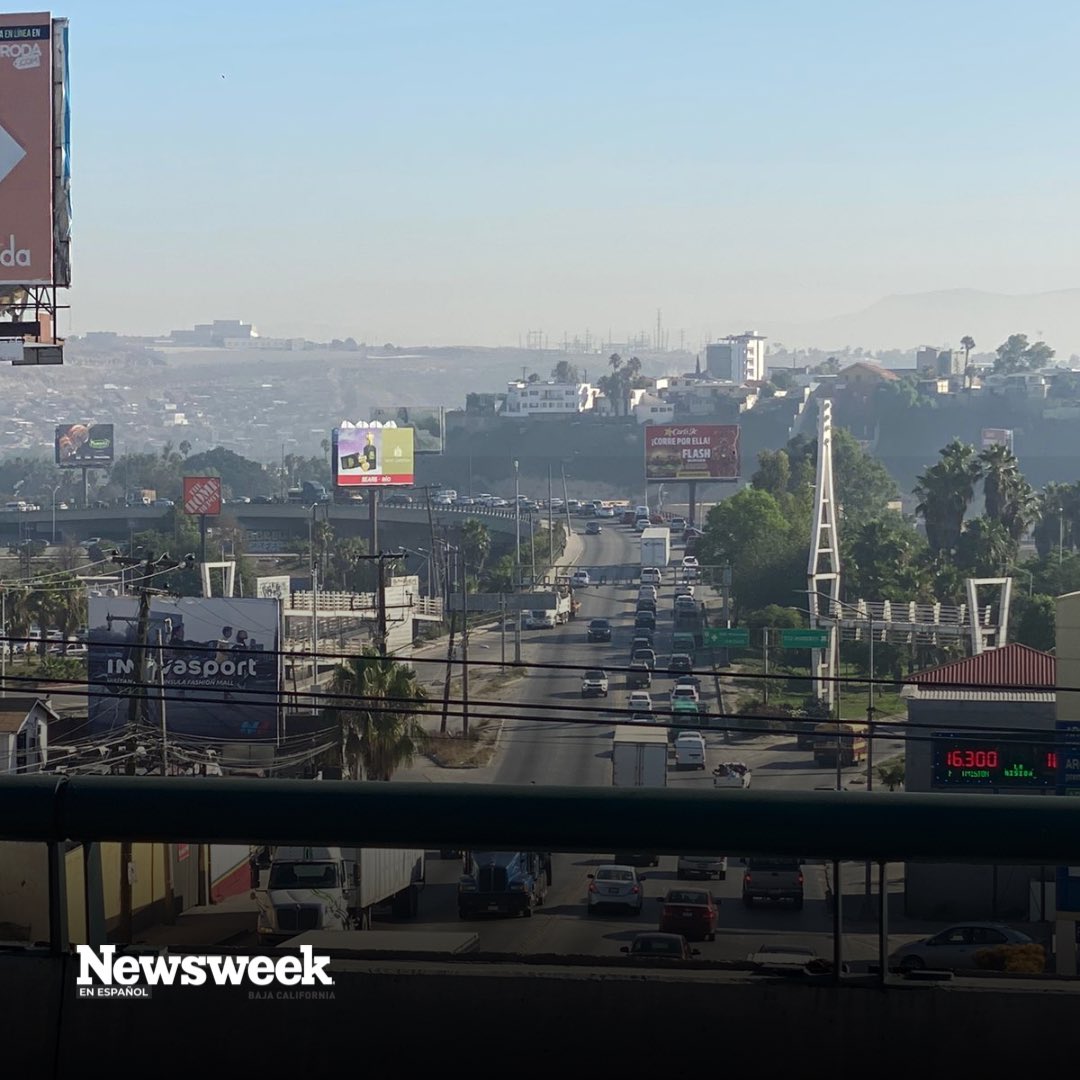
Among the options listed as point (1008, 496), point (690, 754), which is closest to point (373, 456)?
point (1008, 496)

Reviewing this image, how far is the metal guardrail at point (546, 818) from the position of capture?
448 centimetres

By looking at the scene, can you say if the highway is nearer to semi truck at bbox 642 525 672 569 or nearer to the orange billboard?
semi truck at bbox 642 525 672 569

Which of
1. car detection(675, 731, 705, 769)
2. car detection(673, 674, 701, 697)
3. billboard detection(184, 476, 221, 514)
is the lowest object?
car detection(673, 674, 701, 697)

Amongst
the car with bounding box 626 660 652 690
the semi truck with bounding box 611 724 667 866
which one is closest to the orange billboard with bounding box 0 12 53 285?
the semi truck with bounding box 611 724 667 866

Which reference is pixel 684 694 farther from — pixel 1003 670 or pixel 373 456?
pixel 373 456

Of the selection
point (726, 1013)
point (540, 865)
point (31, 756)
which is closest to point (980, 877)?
point (726, 1013)

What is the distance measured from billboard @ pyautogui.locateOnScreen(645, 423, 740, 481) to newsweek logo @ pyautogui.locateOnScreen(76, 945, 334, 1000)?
131735 mm

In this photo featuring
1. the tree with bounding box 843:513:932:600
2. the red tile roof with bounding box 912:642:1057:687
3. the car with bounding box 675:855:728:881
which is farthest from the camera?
the tree with bounding box 843:513:932:600

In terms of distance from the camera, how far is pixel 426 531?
534 feet

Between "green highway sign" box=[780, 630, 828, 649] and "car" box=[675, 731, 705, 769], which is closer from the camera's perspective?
"car" box=[675, 731, 705, 769]

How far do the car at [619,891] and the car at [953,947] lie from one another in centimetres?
74

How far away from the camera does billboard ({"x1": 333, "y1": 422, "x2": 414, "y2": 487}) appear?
12481 cm

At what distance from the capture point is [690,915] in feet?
15.9

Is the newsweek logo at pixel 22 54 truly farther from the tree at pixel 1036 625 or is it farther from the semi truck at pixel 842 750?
the tree at pixel 1036 625
